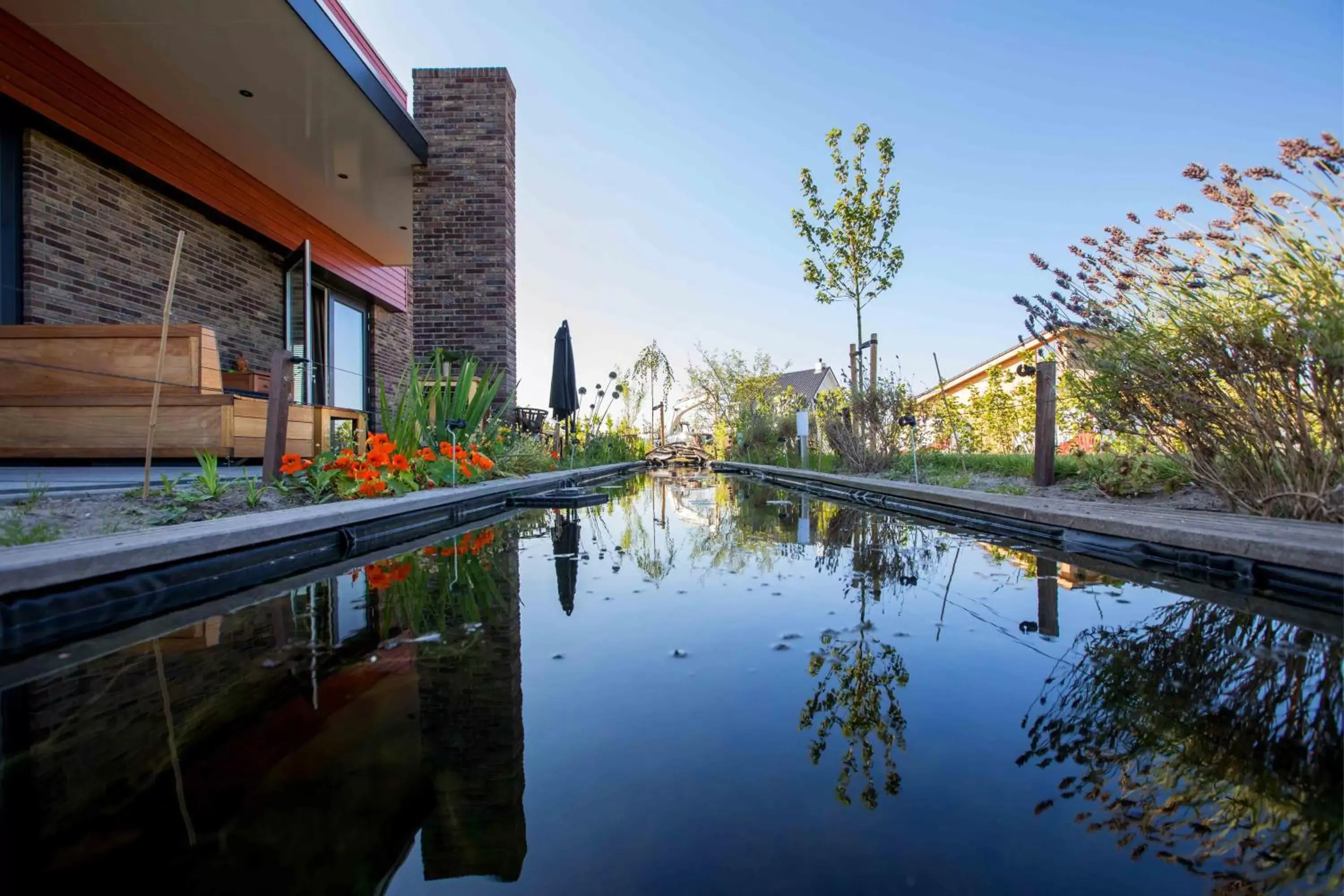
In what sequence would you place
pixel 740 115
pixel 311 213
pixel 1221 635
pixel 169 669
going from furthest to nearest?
pixel 740 115 → pixel 311 213 → pixel 1221 635 → pixel 169 669

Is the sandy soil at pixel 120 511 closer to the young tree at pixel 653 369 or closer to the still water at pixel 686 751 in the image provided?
the still water at pixel 686 751

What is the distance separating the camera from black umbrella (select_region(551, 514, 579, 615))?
7.86 ft

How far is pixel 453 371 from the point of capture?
309 inches

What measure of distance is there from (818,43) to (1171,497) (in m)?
11.3

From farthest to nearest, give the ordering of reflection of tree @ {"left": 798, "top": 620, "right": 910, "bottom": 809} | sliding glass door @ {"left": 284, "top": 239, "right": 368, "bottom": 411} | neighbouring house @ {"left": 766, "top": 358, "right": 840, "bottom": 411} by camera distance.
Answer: neighbouring house @ {"left": 766, "top": 358, "right": 840, "bottom": 411} < sliding glass door @ {"left": 284, "top": 239, "right": 368, "bottom": 411} < reflection of tree @ {"left": 798, "top": 620, "right": 910, "bottom": 809}

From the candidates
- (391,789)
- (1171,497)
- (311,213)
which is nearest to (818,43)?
(311,213)

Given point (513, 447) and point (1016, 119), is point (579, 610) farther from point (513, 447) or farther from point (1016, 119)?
point (1016, 119)

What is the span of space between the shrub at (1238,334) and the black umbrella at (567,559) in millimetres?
3236

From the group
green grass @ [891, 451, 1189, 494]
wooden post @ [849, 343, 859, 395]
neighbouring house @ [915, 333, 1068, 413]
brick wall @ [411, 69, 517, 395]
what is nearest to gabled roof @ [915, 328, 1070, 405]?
neighbouring house @ [915, 333, 1068, 413]

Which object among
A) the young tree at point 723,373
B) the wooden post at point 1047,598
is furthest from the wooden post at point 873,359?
the young tree at point 723,373

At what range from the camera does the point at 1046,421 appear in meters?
5.48

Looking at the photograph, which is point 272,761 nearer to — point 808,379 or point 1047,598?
point 1047,598

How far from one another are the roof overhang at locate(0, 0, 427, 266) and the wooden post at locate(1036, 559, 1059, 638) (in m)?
5.82

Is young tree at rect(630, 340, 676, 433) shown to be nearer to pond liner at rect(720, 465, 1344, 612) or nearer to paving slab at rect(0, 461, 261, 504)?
paving slab at rect(0, 461, 261, 504)
